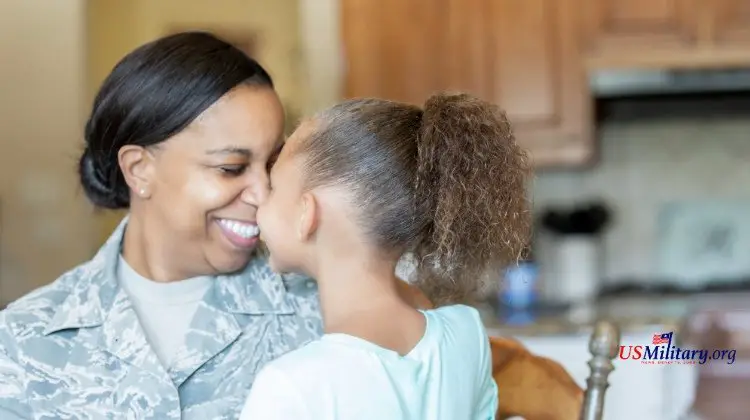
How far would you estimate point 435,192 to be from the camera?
0.92 m

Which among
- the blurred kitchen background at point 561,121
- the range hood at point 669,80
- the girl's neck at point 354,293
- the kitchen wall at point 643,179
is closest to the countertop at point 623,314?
the blurred kitchen background at point 561,121

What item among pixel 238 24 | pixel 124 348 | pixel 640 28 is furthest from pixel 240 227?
pixel 238 24

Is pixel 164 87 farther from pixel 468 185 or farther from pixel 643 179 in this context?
pixel 643 179

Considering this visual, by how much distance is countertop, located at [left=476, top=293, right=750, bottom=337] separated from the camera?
7.36 ft

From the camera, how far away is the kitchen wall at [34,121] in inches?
110

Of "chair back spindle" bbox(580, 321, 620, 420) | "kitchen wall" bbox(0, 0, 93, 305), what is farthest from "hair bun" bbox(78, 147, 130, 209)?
"kitchen wall" bbox(0, 0, 93, 305)

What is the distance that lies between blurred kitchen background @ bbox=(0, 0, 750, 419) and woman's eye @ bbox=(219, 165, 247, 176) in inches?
48.5

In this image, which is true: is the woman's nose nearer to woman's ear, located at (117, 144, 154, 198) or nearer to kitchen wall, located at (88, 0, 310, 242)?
woman's ear, located at (117, 144, 154, 198)

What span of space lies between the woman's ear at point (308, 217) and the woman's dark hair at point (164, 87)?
0.93 ft

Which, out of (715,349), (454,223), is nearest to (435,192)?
(454,223)

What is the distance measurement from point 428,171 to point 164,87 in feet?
1.34

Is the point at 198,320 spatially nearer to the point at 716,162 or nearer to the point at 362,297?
the point at 362,297

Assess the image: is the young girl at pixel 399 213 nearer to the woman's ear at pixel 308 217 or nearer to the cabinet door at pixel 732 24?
the woman's ear at pixel 308 217

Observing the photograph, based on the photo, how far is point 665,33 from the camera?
8.14ft
